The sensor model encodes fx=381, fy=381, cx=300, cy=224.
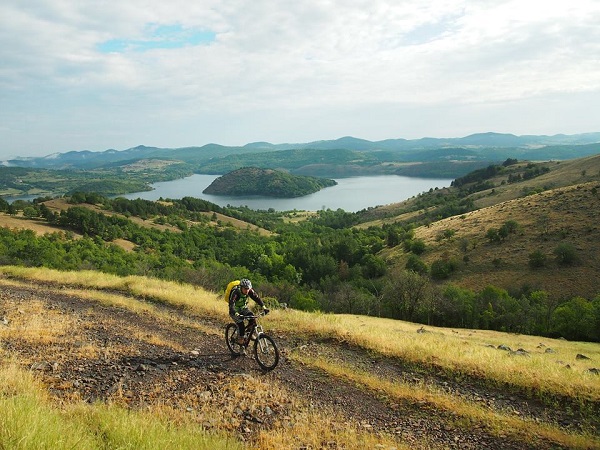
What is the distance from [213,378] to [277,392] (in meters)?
1.58

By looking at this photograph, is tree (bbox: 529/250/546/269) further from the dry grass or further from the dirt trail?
the dirt trail

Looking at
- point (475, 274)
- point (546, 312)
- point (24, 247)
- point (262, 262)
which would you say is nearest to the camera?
point (546, 312)

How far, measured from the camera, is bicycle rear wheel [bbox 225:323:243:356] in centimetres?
1042

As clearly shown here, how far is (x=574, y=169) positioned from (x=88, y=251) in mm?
137539

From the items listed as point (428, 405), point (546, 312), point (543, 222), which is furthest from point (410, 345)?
point (543, 222)

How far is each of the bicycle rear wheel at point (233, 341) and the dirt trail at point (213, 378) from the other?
23 cm

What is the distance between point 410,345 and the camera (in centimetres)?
1100

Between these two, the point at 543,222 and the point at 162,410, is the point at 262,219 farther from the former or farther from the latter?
the point at 162,410

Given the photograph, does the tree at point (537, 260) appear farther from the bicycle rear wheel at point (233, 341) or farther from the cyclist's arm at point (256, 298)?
the cyclist's arm at point (256, 298)

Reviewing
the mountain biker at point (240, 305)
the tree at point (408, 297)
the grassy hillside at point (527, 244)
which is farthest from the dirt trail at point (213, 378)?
the grassy hillside at point (527, 244)

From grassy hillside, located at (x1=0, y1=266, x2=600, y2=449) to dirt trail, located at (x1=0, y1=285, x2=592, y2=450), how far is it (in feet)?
0.11

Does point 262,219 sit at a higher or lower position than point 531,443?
lower

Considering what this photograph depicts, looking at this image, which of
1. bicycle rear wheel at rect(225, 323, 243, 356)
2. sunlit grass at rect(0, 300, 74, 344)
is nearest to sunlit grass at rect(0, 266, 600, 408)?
bicycle rear wheel at rect(225, 323, 243, 356)

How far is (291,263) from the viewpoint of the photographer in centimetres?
8388
